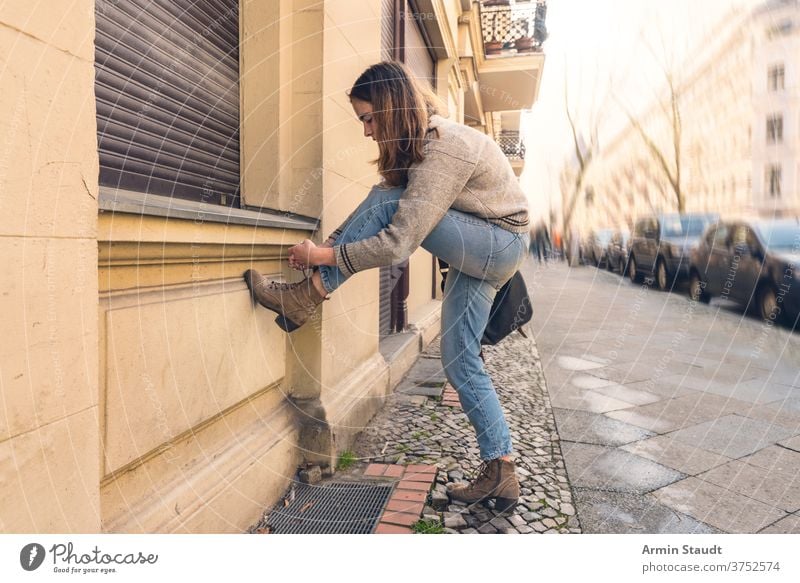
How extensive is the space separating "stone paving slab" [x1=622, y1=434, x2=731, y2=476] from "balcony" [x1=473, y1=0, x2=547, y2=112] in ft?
22.3

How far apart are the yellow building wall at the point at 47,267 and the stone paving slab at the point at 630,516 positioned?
1734mm

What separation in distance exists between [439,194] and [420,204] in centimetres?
8

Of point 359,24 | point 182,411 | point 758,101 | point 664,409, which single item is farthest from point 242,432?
point 664,409

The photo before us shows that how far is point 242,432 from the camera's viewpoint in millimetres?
2236

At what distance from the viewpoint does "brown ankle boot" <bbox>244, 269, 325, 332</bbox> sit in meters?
2.24

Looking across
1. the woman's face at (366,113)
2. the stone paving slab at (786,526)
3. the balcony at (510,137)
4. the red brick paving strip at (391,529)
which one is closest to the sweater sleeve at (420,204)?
the woman's face at (366,113)

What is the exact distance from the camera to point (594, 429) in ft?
10.6

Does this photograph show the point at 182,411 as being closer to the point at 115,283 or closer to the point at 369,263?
the point at 115,283

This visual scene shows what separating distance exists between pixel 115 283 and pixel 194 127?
3.12 feet

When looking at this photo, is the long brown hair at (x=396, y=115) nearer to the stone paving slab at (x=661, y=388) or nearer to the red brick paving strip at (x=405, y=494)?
the red brick paving strip at (x=405, y=494)

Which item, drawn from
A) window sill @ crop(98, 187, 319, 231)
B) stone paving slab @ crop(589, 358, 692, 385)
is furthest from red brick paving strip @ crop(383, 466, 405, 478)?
stone paving slab @ crop(589, 358, 692, 385)

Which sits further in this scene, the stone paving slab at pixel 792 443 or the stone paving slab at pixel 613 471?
the stone paving slab at pixel 792 443

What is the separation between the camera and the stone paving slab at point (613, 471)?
247 centimetres
